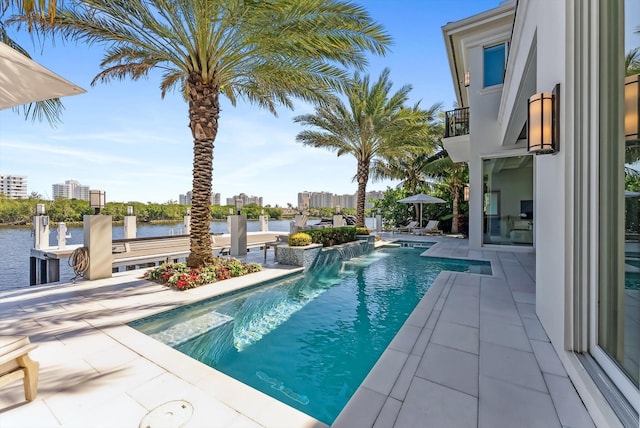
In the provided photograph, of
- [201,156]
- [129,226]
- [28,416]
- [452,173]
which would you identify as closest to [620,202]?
[28,416]

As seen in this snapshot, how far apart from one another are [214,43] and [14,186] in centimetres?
2723

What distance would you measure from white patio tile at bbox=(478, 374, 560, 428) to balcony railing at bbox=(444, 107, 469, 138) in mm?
11662

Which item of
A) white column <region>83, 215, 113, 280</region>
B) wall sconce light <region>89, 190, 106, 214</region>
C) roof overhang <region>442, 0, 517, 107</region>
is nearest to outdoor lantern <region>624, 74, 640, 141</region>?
white column <region>83, 215, 113, 280</region>

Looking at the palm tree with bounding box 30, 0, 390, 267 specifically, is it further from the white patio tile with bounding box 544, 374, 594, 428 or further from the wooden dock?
the white patio tile with bounding box 544, 374, 594, 428

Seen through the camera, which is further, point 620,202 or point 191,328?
point 191,328

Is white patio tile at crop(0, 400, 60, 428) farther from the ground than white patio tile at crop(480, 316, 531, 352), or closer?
closer

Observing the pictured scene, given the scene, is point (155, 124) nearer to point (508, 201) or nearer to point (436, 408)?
point (436, 408)

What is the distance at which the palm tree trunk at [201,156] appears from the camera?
712 cm

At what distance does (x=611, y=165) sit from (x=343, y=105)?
13.3 meters

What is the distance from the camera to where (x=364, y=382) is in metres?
2.72

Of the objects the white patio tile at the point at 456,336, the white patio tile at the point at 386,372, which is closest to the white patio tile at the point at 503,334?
the white patio tile at the point at 456,336

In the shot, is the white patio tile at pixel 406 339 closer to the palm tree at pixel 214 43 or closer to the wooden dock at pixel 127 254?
the palm tree at pixel 214 43

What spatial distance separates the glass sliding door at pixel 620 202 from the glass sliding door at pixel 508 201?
30.7ft

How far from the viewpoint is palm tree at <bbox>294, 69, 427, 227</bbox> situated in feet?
46.4
